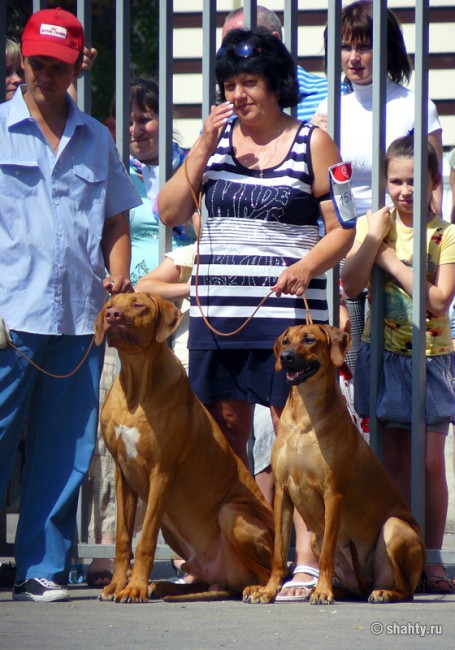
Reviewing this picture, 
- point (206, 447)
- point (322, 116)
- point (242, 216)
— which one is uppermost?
point (322, 116)

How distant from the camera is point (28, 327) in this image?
513 centimetres

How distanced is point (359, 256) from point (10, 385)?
1.61 metres

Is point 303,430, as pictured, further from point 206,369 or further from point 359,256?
point 359,256

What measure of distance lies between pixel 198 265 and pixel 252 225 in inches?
11.5

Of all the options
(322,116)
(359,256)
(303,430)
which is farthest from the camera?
(322,116)

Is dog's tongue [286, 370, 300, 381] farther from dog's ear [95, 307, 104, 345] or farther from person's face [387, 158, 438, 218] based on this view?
person's face [387, 158, 438, 218]

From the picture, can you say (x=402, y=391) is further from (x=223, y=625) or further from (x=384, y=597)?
(x=223, y=625)

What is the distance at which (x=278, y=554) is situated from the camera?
5047 mm

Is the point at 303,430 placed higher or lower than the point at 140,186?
lower

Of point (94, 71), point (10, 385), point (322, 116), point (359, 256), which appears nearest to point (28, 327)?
point (10, 385)

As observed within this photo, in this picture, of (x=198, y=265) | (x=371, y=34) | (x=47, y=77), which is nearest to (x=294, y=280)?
(x=198, y=265)

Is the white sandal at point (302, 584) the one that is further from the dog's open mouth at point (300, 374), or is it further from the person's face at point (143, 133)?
the person's face at point (143, 133)

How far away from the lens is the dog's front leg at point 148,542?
197 inches

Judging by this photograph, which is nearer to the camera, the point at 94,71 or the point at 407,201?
the point at 407,201
